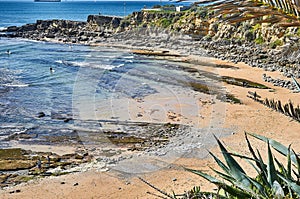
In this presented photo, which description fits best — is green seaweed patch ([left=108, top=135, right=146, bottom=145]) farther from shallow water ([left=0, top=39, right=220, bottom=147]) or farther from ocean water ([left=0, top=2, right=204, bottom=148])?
ocean water ([left=0, top=2, right=204, bottom=148])

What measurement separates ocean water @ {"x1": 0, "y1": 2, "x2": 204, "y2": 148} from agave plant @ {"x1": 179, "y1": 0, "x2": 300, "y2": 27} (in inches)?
575

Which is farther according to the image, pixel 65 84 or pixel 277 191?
pixel 65 84

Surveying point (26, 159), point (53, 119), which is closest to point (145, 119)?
point (53, 119)

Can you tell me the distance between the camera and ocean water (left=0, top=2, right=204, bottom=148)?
17.5 m

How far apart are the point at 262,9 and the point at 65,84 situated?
26451mm

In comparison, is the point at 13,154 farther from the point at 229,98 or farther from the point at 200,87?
the point at 200,87

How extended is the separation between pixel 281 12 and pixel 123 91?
23.2m

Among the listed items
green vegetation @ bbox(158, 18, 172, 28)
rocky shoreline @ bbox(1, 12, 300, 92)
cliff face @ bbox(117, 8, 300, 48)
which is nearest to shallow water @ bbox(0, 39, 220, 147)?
cliff face @ bbox(117, 8, 300, 48)

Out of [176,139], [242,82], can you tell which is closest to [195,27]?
[242,82]

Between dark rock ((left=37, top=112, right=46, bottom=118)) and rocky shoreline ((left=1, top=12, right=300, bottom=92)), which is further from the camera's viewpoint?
rocky shoreline ((left=1, top=12, right=300, bottom=92))

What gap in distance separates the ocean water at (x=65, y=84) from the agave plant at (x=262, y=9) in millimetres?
14599

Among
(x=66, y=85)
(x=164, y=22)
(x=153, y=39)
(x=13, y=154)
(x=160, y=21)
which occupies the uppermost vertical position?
(x=160, y=21)

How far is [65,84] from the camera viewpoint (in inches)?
1056

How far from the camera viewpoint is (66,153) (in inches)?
546
